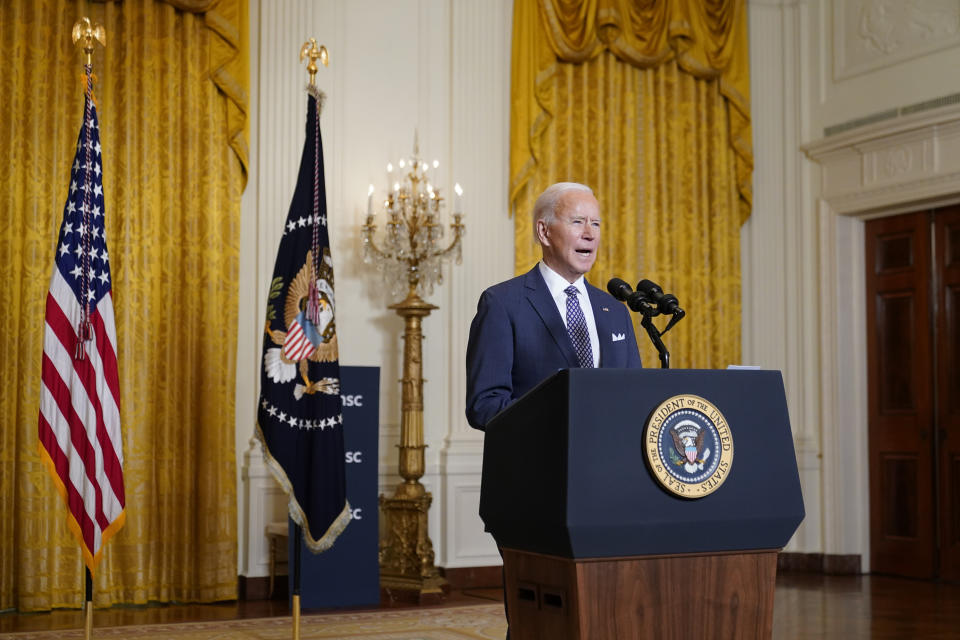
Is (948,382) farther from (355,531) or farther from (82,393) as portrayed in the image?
(82,393)

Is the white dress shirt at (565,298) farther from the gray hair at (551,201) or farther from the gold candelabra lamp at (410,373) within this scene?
the gold candelabra lamp at (410,373)

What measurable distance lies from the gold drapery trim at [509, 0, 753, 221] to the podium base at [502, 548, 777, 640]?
572cm

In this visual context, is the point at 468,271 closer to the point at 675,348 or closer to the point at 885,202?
the point at 675,348

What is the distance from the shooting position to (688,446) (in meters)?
2.06

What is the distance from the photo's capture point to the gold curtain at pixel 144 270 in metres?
6.25

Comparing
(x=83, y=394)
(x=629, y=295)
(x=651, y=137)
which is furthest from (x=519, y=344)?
(x=651, y=137)

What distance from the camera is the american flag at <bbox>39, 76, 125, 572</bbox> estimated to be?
4.40m

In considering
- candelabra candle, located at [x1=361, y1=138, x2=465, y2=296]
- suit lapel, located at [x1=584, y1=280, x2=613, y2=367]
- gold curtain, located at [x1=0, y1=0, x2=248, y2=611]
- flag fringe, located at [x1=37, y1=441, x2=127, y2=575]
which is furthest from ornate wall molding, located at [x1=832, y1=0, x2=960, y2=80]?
flag fringe, located at [x1=37, y1=441, x2=127, y2=575]

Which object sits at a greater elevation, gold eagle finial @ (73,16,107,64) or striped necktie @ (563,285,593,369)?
gold eagle finial @ (73,16,107,64)

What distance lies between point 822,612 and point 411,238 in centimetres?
323

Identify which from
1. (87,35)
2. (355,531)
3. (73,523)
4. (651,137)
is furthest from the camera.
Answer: (651,137)

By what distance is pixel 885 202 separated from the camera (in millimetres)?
7797

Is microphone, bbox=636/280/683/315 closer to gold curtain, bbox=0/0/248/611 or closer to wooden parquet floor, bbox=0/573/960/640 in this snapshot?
wooden parquet floor, bbox=0/573/960/640

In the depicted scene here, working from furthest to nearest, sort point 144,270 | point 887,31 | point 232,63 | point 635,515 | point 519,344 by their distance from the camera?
point 887,31 → point 232,63 → point 144,270 → point 519,344 → point 635,515
